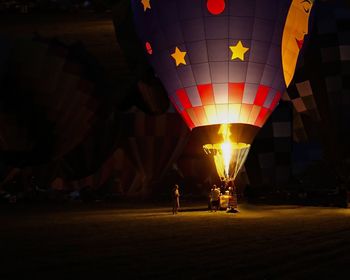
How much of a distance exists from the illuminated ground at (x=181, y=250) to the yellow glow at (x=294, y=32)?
443 cm

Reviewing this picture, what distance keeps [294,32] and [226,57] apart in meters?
1.76

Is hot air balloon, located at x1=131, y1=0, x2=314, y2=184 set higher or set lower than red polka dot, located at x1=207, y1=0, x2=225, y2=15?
lower

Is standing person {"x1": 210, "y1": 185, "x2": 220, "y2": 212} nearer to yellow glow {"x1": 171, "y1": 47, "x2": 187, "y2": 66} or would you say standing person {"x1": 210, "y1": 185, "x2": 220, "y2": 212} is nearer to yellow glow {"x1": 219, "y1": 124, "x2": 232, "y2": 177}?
yellow glow {"x1": 219, "y1": 124, "x2": 232, "y2": 177}

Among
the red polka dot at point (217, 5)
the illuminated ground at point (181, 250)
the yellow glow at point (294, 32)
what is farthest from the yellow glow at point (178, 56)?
the illuminated ground at point (181, 250)

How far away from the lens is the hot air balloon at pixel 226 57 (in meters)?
11.7

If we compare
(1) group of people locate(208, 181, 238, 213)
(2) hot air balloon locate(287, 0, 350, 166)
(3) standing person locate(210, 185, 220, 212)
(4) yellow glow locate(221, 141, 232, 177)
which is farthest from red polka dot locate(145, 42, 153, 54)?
(2) hot air balloon locate(287, 0, 350, 166)

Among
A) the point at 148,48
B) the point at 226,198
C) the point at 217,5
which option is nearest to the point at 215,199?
the point at 226,198

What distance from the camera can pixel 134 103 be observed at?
22156 mm

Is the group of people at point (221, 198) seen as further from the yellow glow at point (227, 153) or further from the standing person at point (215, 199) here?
the yellow glow at point (227, 153)

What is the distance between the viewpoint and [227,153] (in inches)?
486

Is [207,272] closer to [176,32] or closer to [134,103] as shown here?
[176,32]

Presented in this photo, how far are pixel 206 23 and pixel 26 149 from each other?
11715 millimetres

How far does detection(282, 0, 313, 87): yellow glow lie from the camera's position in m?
12.0

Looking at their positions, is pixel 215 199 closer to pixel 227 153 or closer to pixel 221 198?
pixel 221 198
